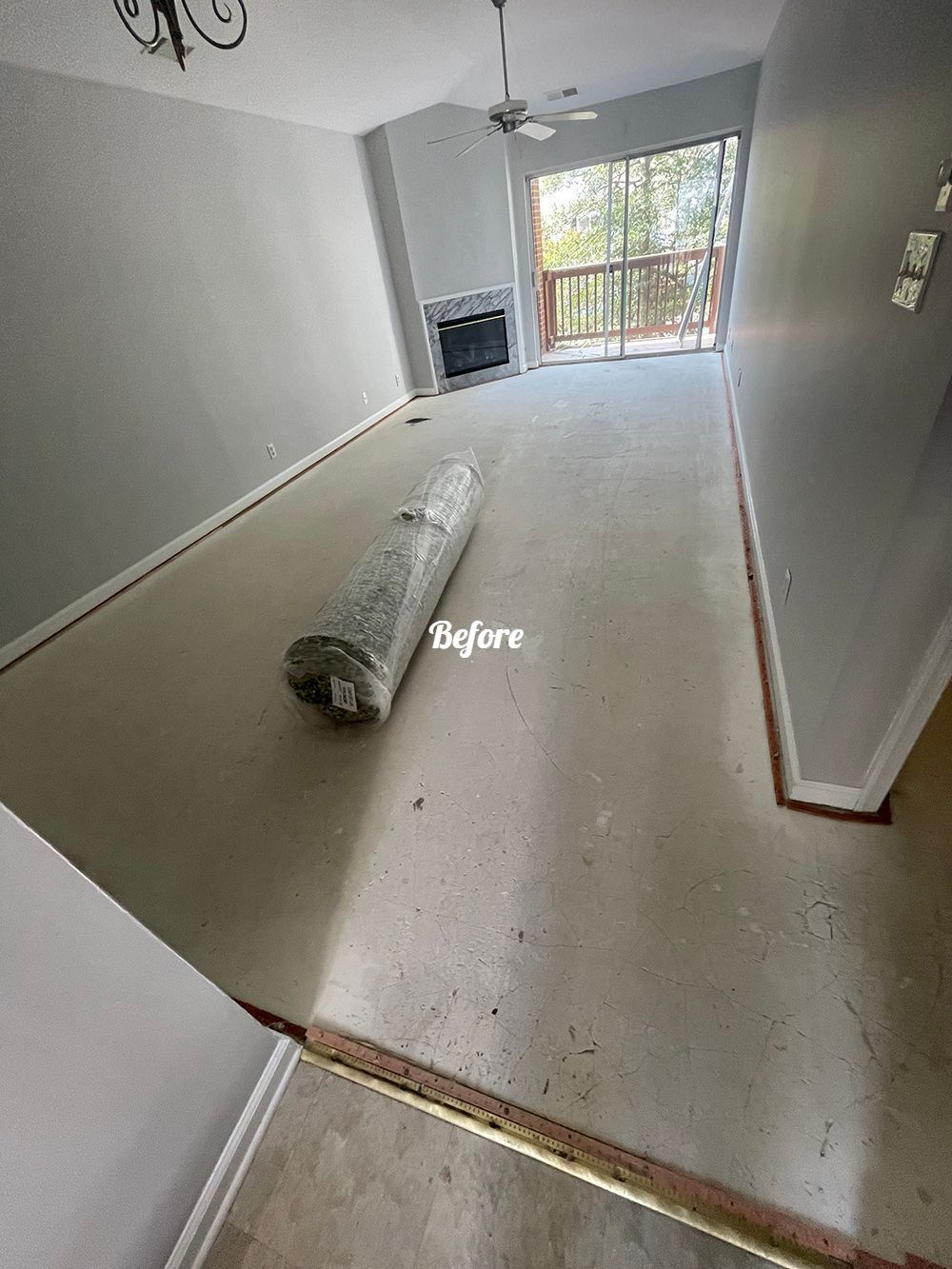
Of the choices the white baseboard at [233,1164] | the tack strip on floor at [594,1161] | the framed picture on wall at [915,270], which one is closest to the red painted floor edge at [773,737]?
the tack strip on floor at [594,1161]

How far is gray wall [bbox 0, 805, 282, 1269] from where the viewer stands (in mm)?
617

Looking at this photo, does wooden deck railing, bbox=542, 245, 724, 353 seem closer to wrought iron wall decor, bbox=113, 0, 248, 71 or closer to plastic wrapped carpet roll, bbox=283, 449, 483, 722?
wrought iron wall decor, bbox=113, 0, 248, 71

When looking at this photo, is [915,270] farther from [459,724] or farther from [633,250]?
[633,250]

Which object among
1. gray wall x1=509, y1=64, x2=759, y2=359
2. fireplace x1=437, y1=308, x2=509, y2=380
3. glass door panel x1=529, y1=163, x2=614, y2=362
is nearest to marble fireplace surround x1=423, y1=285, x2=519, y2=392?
fireplace x1=437, y1=308, x2=509, y2=380

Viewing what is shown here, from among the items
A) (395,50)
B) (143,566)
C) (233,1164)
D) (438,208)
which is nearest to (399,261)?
(438,208)

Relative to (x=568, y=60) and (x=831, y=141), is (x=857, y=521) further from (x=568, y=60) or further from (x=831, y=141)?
(x=568, y=60)

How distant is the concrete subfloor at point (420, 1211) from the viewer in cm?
85

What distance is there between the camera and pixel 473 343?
594 cm

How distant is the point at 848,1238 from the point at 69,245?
4374 millimetres

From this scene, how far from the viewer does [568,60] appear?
13.3 feet

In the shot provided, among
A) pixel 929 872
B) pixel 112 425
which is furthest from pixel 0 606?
pixel 929 872

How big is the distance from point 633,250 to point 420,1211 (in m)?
7.59

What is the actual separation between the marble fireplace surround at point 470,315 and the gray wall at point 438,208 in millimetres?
68

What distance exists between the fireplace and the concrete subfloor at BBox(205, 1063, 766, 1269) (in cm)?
641
